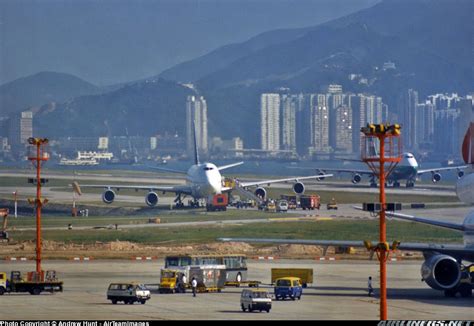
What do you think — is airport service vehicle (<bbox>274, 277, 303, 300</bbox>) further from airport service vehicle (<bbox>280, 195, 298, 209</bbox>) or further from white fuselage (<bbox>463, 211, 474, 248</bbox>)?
airport service vehicle (<bbox>280, 195, 298, 209</bbox>)

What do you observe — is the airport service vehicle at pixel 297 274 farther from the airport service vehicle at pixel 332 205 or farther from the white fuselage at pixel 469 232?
the airport service vehicle at pixel 332 205

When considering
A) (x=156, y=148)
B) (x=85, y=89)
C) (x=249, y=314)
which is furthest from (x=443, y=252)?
(x=156, y=148)

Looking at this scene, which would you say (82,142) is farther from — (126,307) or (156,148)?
(126,307)

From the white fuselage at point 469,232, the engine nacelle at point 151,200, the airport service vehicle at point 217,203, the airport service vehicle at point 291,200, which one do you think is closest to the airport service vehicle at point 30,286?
the white fuselage at point 469,232

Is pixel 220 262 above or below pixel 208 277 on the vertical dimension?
above

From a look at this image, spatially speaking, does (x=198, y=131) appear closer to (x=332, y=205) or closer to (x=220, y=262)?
(x=332, y=205)

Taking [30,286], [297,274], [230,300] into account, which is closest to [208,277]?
[297,274]

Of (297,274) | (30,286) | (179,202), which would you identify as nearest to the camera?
(30,286)
